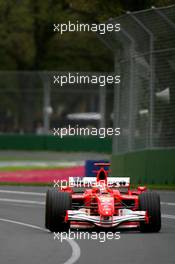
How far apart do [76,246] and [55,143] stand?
4070 cm

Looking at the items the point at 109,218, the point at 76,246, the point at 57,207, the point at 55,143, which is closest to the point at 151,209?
the point at 109,218

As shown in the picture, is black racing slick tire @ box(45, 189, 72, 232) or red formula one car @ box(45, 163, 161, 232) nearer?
red formula one car @ box(45, 163, 161, 232)

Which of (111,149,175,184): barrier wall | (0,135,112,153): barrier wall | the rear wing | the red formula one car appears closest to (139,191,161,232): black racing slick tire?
the red formula one car

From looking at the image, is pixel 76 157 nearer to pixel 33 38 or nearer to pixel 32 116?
pixel 32 116

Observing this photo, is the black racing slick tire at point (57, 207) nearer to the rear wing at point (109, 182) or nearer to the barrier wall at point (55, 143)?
the rear wing at point (109, 182)

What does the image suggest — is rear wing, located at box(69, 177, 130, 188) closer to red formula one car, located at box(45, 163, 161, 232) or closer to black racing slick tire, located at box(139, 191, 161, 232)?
red formula one car, located at box(45, 163, 161, 232)

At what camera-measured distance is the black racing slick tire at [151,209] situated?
1504 centimetres

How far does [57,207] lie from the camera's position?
14891mm

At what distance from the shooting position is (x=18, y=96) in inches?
2048

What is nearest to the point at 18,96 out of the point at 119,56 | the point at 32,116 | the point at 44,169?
the point at 32,116

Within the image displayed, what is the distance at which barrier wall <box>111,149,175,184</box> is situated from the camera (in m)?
27.1

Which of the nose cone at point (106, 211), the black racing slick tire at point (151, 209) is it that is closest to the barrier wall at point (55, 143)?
the black racing slick tire at point (151, 209)

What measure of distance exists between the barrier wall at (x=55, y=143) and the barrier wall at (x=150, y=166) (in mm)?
23725

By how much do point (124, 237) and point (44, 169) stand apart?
2589cm
